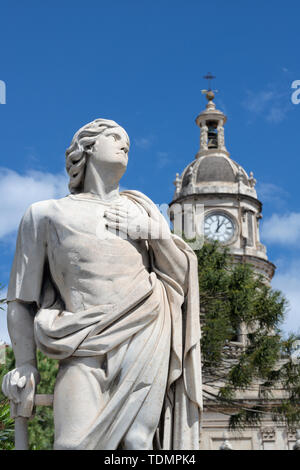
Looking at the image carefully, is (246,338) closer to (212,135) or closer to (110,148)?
(110,148)

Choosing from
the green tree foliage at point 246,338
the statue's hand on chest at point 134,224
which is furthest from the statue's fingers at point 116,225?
the green tree foliage at point 246,338

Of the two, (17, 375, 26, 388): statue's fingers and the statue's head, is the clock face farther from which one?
(17, 375, 26, 388): statue's fingers

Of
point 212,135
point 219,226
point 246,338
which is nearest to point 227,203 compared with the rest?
point 219,226

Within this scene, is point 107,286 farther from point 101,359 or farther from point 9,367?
point 9,367

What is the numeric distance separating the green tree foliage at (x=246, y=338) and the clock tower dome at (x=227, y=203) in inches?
726

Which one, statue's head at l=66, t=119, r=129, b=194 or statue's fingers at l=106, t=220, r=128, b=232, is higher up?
statue's head at l=66, t=119, r=129, b=194

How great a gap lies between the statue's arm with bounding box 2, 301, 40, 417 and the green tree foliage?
59.2 feet

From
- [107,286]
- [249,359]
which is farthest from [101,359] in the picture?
[249,359]

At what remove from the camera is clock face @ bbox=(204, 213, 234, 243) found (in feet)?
149

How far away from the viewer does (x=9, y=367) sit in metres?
22.9

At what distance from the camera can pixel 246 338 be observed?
25.1 m

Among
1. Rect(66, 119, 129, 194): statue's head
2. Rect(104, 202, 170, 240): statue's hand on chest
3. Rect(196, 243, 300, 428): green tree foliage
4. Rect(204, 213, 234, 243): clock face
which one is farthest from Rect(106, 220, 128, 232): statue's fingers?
Rect(204, 213, 234, 243): clock face

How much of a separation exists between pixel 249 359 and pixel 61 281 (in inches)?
767

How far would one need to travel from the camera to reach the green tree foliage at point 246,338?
22344 mm
